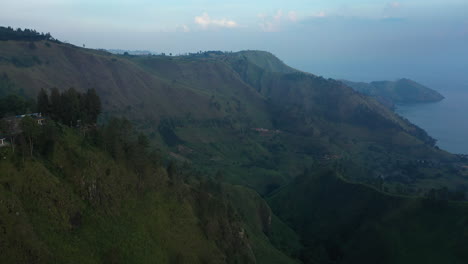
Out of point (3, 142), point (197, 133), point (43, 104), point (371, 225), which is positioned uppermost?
point (43, 104)

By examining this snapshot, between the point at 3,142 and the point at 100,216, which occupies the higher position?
the point at 3,142

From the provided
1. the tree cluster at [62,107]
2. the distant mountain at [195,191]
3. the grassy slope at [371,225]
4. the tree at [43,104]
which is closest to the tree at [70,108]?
the tree cluster at [62,107]

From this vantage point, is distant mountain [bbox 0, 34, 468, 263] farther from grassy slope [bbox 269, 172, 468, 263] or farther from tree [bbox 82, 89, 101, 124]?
tree [bbox 82, 89, 101, 124]

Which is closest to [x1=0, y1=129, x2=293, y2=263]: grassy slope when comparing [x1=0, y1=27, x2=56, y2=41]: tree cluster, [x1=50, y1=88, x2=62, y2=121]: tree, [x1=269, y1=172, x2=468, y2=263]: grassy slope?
[x1=50, y1=88, x2=62, y2=121]: tree

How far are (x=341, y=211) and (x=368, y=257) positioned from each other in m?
19.1

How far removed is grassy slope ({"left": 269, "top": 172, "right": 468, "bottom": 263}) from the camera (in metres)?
70.0

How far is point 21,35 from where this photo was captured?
171m

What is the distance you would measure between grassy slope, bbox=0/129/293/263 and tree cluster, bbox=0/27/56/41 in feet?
496

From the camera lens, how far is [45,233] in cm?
3753

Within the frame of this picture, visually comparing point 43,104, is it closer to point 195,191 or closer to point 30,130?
point 30,130

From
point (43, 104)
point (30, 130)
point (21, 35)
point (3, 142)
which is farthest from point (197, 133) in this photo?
point (3, 142)

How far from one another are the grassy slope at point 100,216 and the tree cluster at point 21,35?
5955 inches

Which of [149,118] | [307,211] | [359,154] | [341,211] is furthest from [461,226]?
[149,118]

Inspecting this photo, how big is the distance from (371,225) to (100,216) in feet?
210
